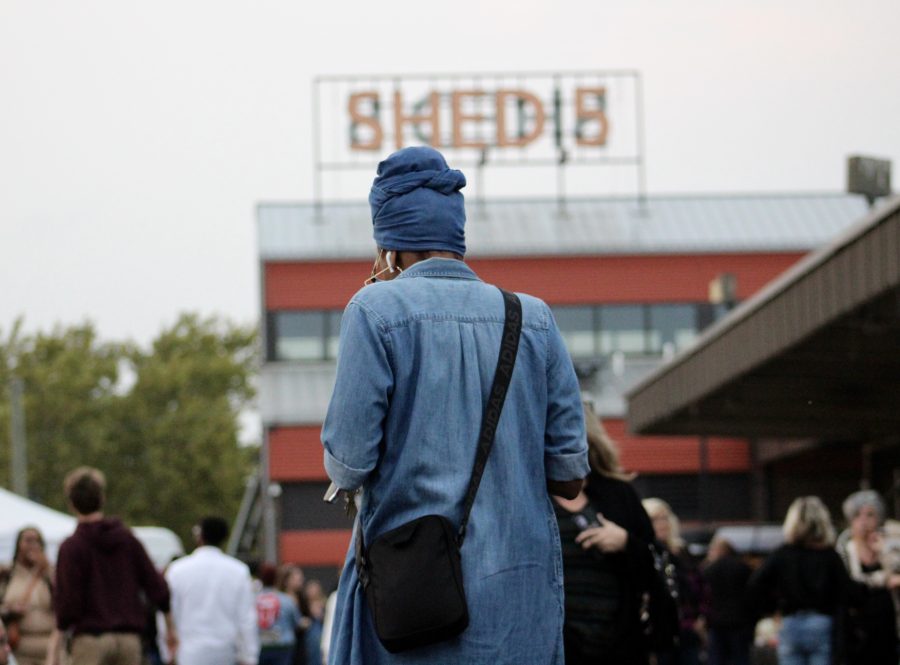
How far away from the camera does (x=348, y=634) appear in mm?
3619

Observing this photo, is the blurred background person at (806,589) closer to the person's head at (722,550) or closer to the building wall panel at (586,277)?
the person's head at (722,550)

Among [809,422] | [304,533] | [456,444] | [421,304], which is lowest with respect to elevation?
[304,533]

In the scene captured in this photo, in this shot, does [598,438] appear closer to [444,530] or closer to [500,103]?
[444,530]

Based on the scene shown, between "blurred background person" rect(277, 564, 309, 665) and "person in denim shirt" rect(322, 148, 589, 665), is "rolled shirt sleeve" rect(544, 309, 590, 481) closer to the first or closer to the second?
"person in denim shirt" rect(322, 148, 589, 665)

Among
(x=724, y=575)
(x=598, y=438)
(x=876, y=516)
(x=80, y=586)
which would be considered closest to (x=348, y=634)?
(x=598, y=438)

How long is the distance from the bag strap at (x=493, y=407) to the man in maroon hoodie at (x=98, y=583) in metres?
5.73

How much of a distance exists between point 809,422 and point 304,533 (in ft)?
66.8

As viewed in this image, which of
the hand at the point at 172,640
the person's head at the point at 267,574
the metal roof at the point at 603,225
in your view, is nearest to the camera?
the hand at the point at 172,640

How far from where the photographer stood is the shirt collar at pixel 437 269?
3796 mm

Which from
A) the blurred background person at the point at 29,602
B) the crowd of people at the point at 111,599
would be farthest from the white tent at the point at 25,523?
the blurred background person at the point at 29,602

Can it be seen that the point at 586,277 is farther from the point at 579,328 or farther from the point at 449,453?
the point at 449,453

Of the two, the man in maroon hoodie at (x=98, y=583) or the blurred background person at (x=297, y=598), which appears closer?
the man in maroon hoodie at (x=98, y=583)

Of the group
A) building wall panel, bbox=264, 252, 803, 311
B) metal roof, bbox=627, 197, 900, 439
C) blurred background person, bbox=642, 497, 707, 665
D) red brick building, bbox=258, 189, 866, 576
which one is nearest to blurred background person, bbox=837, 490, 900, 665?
blurred background person, bbox=642, 497, 707, 665

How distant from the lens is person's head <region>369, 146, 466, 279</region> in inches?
151
